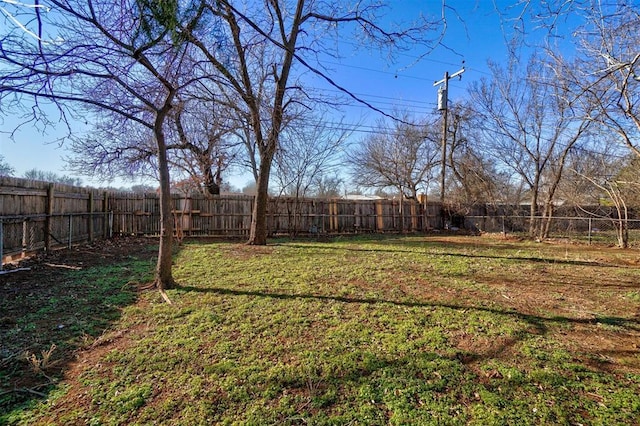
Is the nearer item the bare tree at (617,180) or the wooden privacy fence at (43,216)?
the wooden privacy fence at (43,216)

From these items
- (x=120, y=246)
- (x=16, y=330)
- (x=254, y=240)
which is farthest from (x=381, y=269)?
(x=120, y=246)

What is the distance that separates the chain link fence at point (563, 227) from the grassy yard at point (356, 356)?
7665 mm

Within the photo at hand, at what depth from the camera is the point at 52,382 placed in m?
2.14

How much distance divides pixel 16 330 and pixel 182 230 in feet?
24.0

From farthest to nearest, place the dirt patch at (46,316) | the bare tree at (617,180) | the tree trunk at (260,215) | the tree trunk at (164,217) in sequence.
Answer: the bare tree at (617,180), the tree trunk at (260,215), the tree trunk at (164,217), the dirt patch at (46,316)

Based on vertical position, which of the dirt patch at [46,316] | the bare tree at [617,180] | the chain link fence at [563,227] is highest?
the bare tree at [617,180]

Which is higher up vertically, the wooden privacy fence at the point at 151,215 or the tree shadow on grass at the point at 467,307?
the wooden privacy fence at the point at 151,215

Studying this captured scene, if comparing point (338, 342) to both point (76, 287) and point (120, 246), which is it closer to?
point (76, 287)

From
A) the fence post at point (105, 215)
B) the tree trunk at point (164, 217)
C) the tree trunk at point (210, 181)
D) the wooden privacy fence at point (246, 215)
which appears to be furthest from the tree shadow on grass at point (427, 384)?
the tree trunk at point (210, 181)

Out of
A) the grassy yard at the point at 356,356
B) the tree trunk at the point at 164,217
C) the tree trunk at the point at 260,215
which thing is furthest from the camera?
the tree trunk at the point at 260,215

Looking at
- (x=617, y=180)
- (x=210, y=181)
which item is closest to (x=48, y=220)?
(x=210, y=181)

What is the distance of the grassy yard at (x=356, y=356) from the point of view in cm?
185

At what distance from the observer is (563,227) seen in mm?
13297

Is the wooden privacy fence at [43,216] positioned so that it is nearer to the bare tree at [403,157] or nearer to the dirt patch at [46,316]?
the dirt patch at [46,316]
